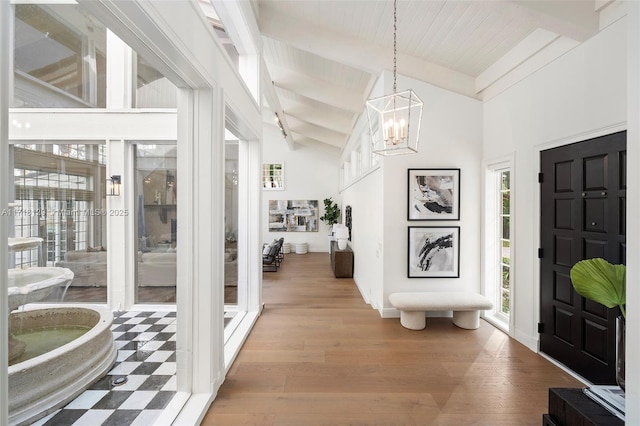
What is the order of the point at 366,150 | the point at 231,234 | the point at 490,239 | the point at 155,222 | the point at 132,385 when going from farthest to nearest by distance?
the point at 366,150 → the point at 490,239 → the point at 231,234 → the point at 155,222 → the point at 132,385

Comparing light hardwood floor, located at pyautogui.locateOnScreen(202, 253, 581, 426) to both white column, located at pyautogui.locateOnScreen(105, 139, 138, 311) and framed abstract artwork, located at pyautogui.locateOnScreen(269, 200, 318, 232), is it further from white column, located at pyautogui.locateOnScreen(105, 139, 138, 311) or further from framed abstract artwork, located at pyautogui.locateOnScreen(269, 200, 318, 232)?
framed abstract artwork, located at pyautogui.locateOnScreen(269, 200, 318, 232)

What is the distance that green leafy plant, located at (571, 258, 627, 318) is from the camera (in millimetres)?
1325

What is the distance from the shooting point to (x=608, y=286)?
1339 mm

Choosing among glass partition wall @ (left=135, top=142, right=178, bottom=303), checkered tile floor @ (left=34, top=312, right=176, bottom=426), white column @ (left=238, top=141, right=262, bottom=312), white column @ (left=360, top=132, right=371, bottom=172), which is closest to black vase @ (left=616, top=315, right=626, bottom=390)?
checkered tile floor @ (left=34, top=312, right=176, bottom=426)

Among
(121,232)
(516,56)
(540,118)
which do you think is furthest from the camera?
(516,56)

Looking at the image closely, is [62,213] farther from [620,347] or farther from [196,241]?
[620,347]

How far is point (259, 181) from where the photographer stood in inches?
144

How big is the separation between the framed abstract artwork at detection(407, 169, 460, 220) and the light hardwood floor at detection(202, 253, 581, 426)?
1.41 m

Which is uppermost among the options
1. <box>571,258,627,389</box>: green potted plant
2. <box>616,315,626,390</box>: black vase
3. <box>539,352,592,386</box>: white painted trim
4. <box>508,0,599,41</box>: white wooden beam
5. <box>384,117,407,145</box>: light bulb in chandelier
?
<box>508,0,599,41</box>: white wooden beam

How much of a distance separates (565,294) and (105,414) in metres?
3.81

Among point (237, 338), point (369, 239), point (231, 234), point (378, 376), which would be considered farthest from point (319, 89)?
point (378, 376)

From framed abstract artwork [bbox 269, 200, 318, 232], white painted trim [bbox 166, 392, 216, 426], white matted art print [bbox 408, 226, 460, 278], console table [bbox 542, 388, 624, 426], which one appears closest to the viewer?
console table [bbox 542, 388, 624, 426]

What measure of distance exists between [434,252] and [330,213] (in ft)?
18.6

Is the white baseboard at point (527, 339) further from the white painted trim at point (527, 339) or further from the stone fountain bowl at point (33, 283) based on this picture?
the stone fountain bowl at point (33, 283)
